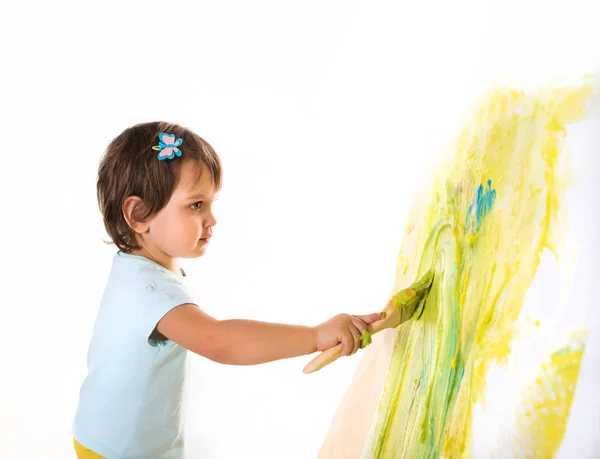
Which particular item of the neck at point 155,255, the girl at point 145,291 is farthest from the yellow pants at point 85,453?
the neck at point 155,255

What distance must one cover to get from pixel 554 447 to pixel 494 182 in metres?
0.38

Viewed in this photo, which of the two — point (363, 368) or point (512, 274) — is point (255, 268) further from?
point (512, 274)

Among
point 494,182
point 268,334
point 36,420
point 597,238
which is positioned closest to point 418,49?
point 494,182

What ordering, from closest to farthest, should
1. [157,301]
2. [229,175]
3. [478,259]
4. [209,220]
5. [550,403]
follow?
[550,403] < [478,259] < [157,301] < [209,220] < [229,175]

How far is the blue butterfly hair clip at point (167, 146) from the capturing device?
1.33m

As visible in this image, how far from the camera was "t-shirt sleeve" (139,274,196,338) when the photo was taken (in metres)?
1.25

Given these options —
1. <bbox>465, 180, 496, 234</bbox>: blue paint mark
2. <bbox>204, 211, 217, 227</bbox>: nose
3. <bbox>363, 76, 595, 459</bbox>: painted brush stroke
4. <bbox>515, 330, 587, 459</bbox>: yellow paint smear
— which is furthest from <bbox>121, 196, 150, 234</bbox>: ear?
<bbox>515, 330, 587, 459</bbox>: yellow paint smear

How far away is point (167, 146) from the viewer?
4.41ft

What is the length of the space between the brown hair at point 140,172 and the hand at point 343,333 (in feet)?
1.39

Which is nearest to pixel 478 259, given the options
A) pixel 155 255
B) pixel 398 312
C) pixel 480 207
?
pixel 480 207

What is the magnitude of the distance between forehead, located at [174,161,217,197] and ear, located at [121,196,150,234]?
84 millimetres

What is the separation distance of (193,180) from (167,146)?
9 centimetres

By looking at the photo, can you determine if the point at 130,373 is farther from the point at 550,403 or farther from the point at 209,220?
the point at 550,403

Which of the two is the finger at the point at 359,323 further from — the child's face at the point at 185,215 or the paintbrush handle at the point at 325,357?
the child's face at the point at 185,215
